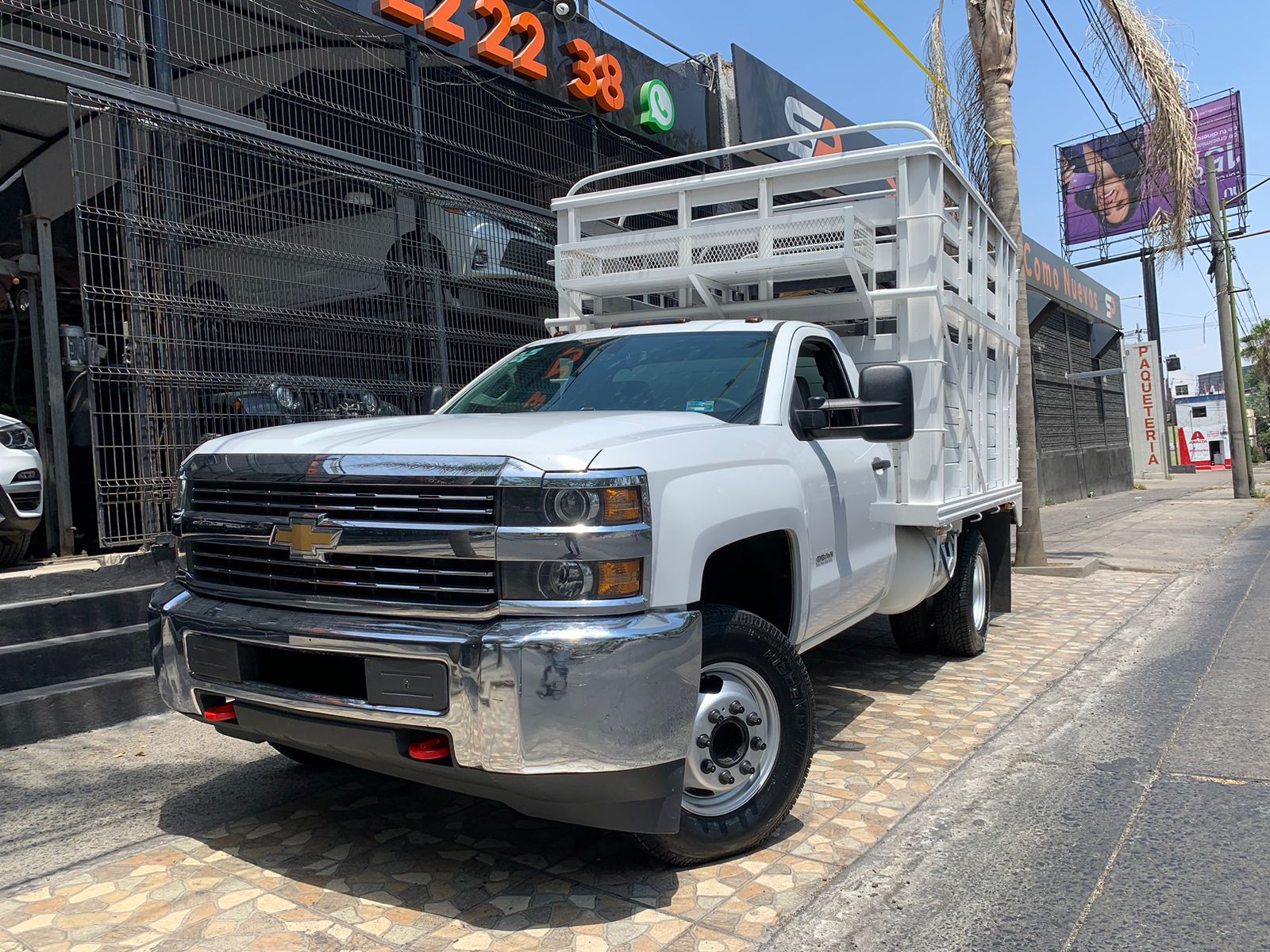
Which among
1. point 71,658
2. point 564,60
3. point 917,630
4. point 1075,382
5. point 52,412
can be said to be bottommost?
point 917,630

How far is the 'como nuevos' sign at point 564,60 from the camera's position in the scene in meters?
9.82

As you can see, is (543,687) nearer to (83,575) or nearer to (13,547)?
(83,575)

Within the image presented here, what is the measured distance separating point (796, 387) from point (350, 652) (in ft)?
7.70

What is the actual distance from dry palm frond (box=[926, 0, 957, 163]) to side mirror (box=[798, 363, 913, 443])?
822cm

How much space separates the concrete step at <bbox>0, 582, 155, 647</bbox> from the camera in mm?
5391

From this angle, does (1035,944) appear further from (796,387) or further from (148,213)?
(148,213)

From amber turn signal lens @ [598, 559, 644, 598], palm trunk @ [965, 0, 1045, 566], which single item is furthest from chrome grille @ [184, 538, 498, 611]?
palm trunk @ [965, 0, 1045, 566]

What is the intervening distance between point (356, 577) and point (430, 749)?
0.58 metres

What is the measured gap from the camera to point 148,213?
6984mm

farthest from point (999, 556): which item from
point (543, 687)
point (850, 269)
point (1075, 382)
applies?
point (1075, 382)

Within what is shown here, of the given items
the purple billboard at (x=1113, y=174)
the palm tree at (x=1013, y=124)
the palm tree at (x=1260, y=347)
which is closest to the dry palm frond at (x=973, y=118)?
the palm tree at (x=1013, y=124)

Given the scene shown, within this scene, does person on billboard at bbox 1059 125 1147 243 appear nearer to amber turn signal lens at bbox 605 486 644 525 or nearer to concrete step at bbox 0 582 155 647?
concrete step at bbox 0 582 155 647

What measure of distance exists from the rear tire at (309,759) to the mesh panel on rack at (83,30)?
537cm

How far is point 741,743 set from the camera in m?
3.53
